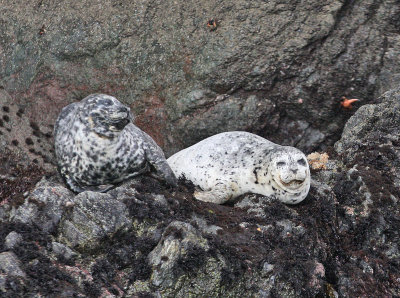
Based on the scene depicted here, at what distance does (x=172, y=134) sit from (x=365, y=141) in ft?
9.93

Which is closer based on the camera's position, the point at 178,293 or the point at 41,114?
the point at 178,293

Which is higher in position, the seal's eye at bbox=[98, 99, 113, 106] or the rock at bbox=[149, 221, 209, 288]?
the seal's eye at bbox=[98, 99, 113, 106]

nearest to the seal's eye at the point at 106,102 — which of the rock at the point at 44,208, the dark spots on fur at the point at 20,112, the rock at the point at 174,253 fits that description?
the rock at the point at 44,208

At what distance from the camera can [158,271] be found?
21.7ft

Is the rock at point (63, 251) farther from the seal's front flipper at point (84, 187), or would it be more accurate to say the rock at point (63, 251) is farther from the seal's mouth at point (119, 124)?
the seal's mouth at point (119, 124)

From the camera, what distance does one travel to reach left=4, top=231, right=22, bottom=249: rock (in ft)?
21.5

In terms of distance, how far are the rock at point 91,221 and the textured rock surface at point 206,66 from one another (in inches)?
130

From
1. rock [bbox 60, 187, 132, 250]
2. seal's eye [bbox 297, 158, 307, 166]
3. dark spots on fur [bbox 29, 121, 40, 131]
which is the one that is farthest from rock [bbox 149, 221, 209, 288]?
dark spots on fur [bbox 29, 121, 40, 131]

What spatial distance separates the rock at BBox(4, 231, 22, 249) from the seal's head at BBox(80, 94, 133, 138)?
2.01 metres

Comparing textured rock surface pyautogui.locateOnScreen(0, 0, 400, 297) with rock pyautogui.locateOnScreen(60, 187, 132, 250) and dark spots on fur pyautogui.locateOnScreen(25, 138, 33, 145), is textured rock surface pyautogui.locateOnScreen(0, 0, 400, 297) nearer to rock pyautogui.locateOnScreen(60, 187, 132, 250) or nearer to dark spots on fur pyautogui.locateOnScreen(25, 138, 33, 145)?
dark spots on fur pyautogui.locateOnScreen(25, 138, 33, 145)

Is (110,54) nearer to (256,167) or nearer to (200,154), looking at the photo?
(200,154)

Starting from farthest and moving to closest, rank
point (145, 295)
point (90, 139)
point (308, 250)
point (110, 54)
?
point (110, 54), point (90, 139), point (308, 250), point (145, 295)

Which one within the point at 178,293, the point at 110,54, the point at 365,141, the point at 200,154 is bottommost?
the point at 365,141

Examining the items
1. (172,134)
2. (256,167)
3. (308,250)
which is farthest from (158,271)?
(172,134)
